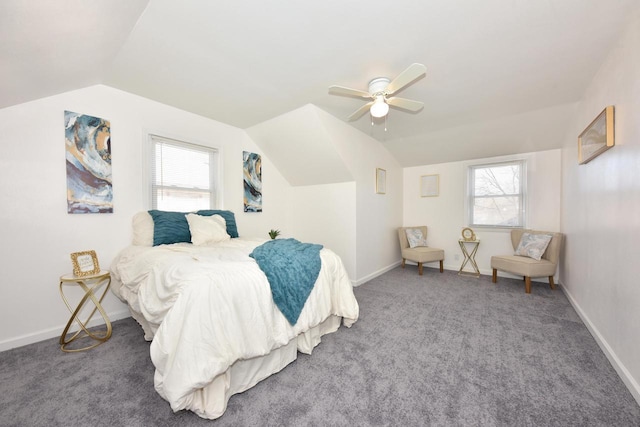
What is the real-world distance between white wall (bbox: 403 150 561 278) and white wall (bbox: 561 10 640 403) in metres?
1.32

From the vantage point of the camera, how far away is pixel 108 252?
2543mm

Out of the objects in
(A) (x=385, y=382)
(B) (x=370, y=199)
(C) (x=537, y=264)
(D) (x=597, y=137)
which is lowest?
(A) (x=385, y=382)

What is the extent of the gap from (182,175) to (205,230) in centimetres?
93

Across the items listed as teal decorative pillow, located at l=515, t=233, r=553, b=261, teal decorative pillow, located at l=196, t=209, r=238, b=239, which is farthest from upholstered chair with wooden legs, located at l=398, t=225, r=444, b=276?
teal decorative pillow, located at l=196, t=209, r=238, b=239

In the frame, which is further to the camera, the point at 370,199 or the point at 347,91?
the point at 370,199

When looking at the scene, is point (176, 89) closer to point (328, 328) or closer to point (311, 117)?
point (311, 117)

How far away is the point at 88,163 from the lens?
242cm

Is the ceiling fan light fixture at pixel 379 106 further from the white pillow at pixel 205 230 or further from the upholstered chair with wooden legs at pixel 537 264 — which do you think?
the upholstered chair with wooden legs at pixel 537 264

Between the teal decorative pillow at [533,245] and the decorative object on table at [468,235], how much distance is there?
648 millimetres

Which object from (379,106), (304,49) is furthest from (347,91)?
(304,49)

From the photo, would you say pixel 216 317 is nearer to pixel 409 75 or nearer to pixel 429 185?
pixel 409 75

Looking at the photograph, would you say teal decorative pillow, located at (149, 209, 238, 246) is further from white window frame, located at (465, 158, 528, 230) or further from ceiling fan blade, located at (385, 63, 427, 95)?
white window frame, located at (465, 158, 528, 230)

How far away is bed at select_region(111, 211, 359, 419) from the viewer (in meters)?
1.31

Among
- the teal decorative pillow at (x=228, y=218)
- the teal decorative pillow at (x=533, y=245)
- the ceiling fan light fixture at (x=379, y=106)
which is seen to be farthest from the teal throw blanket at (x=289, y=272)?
the teal decorative pillow at (x=533, y=245)
